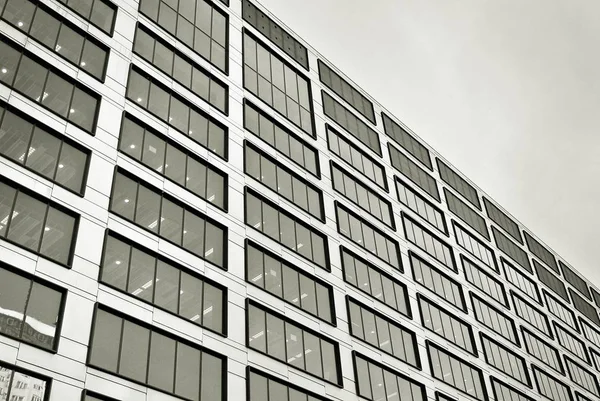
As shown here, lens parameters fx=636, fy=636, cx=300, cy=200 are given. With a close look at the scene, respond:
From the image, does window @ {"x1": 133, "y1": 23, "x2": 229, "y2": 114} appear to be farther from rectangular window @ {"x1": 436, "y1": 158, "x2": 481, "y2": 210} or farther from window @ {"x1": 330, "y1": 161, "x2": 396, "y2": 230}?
rectangular window @ {"x1": 436, "y1": 158, "x2": 481, "y2": 210}

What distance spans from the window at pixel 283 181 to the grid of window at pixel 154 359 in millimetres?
13128

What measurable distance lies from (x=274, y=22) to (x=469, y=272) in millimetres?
27425

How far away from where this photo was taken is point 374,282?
43281 mm

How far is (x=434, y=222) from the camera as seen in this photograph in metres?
56.1

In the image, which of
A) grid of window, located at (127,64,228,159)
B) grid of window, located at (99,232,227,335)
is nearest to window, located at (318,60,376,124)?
grid of window, located at (127,64,228,159)

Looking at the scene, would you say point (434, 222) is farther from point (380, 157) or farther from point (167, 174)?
point (167, 174)

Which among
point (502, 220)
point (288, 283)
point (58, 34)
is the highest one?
point (502, 220)

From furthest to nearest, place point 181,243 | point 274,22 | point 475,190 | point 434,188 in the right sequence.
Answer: point 475,190
point 434,188
point 274,22
point 181,243

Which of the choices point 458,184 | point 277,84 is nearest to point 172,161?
point 277,84

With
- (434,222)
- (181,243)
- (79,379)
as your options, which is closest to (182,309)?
(181,243)

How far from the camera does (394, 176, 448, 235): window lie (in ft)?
177

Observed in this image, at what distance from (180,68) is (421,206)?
1035 inches

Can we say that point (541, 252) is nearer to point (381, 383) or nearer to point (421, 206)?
point (421, 206)

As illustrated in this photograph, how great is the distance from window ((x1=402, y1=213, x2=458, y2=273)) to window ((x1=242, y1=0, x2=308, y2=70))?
15.3 metres
